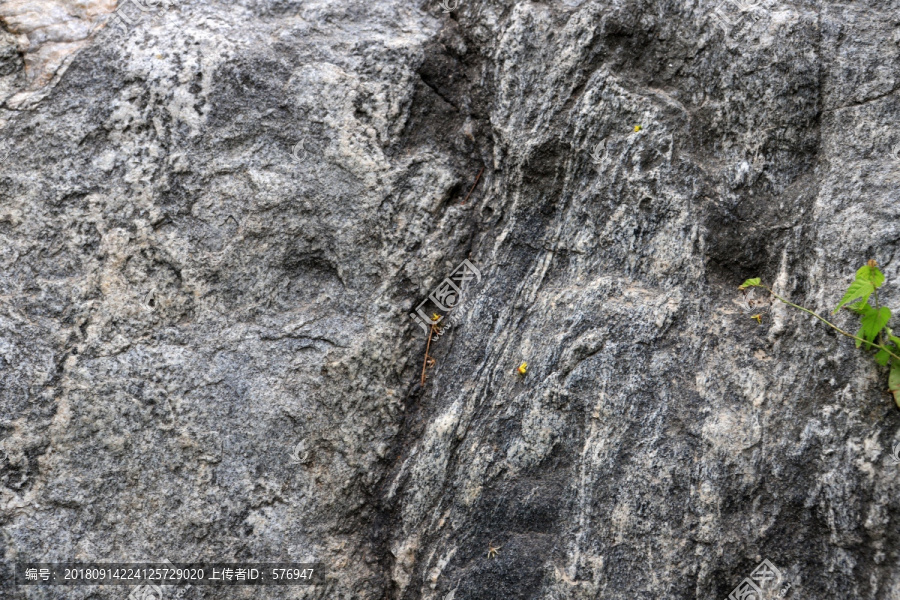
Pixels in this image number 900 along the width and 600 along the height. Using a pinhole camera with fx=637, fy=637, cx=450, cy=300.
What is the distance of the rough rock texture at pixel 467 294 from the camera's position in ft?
9.79

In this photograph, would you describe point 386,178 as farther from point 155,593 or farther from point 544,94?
point 155,593

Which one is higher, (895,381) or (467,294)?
(895,381)

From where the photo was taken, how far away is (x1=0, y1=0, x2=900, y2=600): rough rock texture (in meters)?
2.98

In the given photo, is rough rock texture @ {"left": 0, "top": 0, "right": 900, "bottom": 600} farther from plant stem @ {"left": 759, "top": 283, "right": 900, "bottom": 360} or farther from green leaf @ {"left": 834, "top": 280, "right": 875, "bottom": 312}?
green leaf @ {"left": 834, "top": 280, "right": 875, "bottom": 312}

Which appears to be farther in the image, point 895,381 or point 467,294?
point 467,294

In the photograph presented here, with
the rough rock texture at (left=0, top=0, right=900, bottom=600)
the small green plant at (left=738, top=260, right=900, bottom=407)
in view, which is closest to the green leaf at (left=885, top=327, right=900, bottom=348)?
the small green plant at (left=738, top=260, right=900, bottom=407)

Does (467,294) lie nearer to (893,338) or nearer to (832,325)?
(832,325)

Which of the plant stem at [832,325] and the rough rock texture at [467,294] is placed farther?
the rough rock texture at [467,294]

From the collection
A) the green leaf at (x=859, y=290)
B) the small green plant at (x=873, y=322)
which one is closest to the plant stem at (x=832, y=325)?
the small green plant at (x=873, y=322)

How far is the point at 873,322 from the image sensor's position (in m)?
2.67

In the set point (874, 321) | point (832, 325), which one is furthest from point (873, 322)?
point (832, 325)

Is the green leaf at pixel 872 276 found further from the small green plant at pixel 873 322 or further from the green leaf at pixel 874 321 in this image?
the green leaf at pixel 874 321

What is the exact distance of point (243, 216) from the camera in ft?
11.6

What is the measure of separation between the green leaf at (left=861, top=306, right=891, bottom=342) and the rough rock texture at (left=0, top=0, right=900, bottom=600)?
0.34 ft
